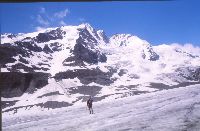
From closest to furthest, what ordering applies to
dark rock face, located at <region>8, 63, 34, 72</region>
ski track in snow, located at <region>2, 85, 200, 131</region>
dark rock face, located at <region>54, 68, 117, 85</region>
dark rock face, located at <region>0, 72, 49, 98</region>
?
1. ski track in snow, located at <region>2, 85, 200, 131</region>
2. dark rock face, located at <region>0, 72, 49, 98</region>
3. dark rock face, located at <region>8, 63, 34, 72</region>
4. dark rock face, located at <region>54, 68, 117, 85</region>

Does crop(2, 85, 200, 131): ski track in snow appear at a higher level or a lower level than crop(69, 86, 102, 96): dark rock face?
lower

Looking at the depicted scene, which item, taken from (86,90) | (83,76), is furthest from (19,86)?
(83,76)

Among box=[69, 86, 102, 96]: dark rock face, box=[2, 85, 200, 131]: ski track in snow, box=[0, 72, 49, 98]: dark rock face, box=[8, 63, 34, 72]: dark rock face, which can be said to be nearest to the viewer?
box=[2, 85, 200, 131]: ski track in snow

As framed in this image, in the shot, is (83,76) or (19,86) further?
(83,76)

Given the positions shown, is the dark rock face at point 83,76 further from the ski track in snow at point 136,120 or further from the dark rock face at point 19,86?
the ski track in snow at point 136,120

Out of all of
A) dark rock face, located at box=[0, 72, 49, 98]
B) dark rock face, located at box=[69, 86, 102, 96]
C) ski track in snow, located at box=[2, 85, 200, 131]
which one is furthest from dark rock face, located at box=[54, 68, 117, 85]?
ski track in snow, located at box=[2, 85, 200, 131]

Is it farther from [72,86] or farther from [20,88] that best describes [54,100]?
[72,86]

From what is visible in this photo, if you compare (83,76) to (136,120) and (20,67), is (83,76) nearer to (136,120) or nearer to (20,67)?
(20,67)

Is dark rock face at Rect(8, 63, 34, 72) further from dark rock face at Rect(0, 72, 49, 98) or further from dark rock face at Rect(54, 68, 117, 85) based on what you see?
dark rock face at Rect(0, 72, 49, 98)

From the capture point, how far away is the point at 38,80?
15988 centimetres

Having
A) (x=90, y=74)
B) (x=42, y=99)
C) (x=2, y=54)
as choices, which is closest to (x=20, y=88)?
(x=42, y=99)

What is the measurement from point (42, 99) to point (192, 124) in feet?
411

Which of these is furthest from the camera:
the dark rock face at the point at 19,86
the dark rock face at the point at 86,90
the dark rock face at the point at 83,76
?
the dark rock face at the point at 83,76

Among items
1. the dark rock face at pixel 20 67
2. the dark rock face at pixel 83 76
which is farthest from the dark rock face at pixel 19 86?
the dark rock face at pixel 83 76
